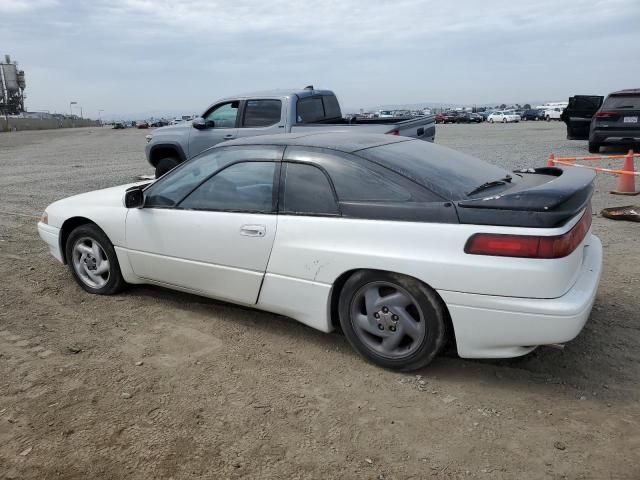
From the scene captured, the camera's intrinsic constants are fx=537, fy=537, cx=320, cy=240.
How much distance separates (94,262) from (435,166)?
3.00 meters

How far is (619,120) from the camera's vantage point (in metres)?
14.0

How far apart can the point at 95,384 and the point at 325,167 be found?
1.93m

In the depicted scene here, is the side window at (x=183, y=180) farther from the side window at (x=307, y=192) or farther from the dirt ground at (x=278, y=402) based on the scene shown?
the dirt ground at (x=278, y=402)

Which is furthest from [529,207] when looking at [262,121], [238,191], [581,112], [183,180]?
[581,112]

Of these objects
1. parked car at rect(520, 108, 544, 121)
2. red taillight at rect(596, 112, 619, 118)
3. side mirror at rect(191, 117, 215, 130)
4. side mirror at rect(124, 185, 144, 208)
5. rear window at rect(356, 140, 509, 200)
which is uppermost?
side mirror at rect(191, 117, 215, 130)

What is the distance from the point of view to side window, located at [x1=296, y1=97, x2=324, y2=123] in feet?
30.0

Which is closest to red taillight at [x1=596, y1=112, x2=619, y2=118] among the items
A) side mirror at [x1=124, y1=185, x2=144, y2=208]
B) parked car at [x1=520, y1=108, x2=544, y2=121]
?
side mirror at [x1=124, y1=185, x2=144, y2=208]

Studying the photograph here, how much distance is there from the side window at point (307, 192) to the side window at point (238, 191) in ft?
0.45

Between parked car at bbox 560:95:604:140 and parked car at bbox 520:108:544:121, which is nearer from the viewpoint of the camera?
parked car at bbox 560:95:604:140

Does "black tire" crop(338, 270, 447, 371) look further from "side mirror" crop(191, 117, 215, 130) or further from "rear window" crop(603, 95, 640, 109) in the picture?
"rear window" crop(603, 95, 640, 109)

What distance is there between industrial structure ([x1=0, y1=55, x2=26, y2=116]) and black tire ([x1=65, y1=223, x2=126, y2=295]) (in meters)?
85.7

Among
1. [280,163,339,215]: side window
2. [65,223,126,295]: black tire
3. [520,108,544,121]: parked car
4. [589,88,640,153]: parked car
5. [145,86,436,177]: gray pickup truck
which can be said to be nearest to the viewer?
[280,163,339,215]: side window

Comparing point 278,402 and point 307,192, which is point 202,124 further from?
point 278,402

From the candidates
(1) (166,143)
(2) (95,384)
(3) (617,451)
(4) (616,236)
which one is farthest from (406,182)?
(1) (166,143)
